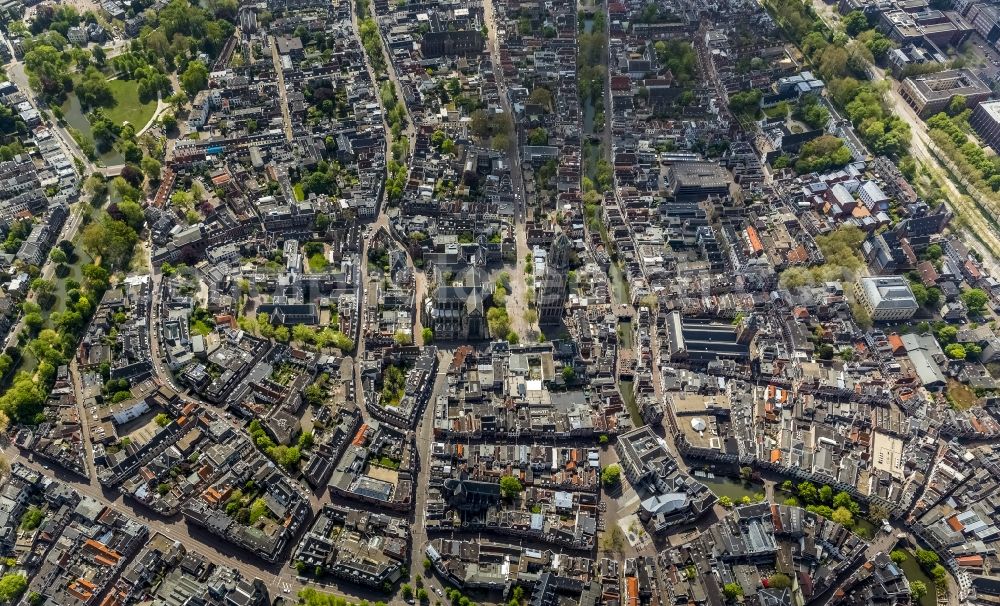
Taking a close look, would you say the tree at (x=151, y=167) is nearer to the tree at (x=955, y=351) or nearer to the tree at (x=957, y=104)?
the tree at (x=955, y=351)

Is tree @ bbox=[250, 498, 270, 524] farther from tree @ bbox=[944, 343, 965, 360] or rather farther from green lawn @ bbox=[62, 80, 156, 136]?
tree @ bbox=[944, 343, 965, 360]

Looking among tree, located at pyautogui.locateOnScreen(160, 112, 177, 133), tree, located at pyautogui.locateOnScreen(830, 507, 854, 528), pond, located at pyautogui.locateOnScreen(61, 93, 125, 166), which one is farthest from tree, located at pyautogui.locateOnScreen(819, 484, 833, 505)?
pond, located at pyautogui.locateOnScreen(61, 93, 125, 166)

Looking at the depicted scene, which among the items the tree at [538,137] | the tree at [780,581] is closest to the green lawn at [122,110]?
the tree at [538,137]

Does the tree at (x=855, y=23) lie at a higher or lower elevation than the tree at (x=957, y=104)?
higher

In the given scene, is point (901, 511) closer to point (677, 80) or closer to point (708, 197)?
point (708, 197)

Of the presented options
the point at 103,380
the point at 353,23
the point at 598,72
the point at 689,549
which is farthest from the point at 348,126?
the point at 689,549
